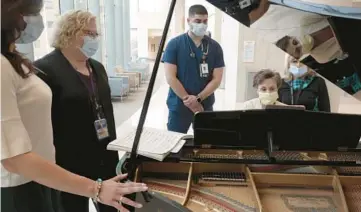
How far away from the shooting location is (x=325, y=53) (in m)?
1.76

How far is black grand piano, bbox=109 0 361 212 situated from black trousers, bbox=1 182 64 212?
45cm

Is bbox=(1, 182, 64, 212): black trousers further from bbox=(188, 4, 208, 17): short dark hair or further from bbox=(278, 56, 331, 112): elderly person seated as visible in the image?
bbox=(188, 4, 208, 17): short dark hair

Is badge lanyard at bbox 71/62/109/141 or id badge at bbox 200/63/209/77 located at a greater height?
id badge at bbox 200/63/209/77

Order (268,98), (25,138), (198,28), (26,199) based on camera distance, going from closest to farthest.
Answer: (25,138) → (26,199) → (268,98) → (198,28)

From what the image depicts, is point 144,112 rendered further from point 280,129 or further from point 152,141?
point 280,129

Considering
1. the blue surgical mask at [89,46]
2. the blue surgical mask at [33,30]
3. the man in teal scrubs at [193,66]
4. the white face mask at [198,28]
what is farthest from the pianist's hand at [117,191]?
the white face mask at [198,28]

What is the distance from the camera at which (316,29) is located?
164 centimetres

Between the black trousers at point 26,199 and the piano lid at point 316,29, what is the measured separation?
4.22ft

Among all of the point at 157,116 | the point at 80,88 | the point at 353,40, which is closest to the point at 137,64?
the point at 157,116

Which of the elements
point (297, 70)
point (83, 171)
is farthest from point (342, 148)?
point (83, 171)

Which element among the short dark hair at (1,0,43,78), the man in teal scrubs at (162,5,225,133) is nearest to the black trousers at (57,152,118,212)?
the short dark hair at (1,0,43,78)

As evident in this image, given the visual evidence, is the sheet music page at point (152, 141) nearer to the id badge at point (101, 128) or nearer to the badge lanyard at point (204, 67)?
the id badge at point (101, 128)

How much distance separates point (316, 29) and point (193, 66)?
1.72m

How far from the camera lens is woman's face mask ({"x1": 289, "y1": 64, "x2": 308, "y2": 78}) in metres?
2.98
